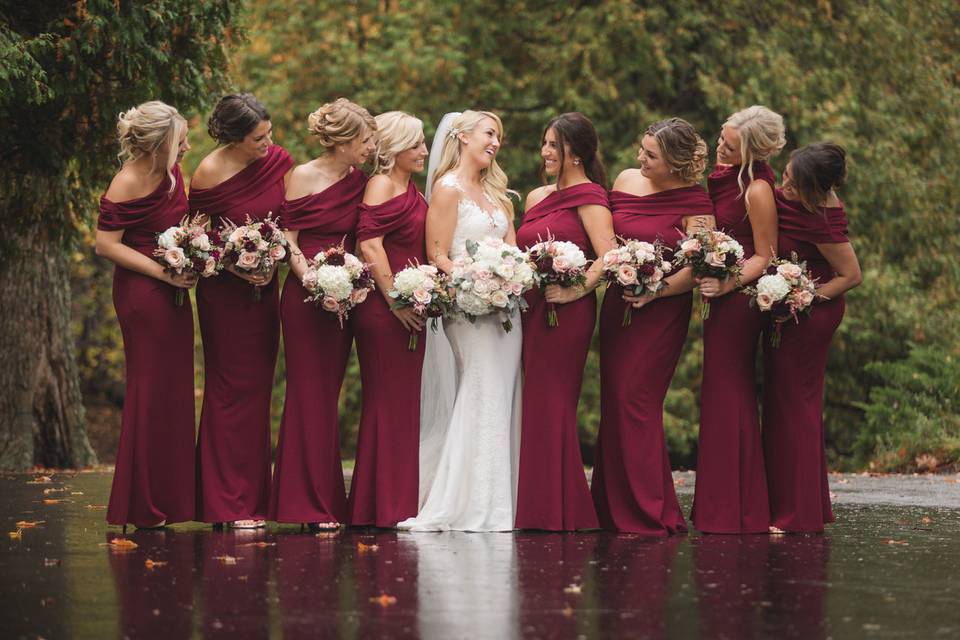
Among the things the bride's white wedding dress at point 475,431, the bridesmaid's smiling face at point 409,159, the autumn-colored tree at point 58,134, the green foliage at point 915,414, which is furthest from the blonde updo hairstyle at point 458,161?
the green foliage at point 915,414

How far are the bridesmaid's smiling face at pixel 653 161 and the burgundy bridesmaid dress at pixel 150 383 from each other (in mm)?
2955

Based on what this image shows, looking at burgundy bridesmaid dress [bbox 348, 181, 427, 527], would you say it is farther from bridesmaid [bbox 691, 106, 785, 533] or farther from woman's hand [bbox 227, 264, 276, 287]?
bridesmaid [bbox 691, 106, 785, 533]

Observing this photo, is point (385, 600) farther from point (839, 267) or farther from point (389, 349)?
point (839, 267)

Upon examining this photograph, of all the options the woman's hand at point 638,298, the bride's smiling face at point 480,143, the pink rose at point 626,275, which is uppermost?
the bride's smiling face at point 480,143

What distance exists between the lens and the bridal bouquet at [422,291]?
8805 mm

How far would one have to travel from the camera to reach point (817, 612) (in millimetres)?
6051

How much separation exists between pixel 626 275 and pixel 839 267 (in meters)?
1.42

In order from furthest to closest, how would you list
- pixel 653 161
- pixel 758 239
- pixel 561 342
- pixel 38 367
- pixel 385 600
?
pixel 38 367
pixel 561 342
pixel 653 161
pixel 758 239
pixel 385 600

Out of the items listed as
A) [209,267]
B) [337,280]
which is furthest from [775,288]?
[209,267]

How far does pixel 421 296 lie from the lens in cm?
880

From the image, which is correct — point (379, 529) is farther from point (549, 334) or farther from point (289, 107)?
point (289, 107)

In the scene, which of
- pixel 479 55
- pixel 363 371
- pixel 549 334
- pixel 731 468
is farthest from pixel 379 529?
pixel 479 55

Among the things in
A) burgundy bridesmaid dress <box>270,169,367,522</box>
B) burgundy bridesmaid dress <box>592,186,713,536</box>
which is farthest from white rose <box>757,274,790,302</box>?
burgundy bridesmaid dress <box>270,169,367,522</box>

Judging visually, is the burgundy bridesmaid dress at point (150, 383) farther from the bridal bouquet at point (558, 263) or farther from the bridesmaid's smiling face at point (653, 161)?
the bridesmaid's smiling face at point (653, 161)
